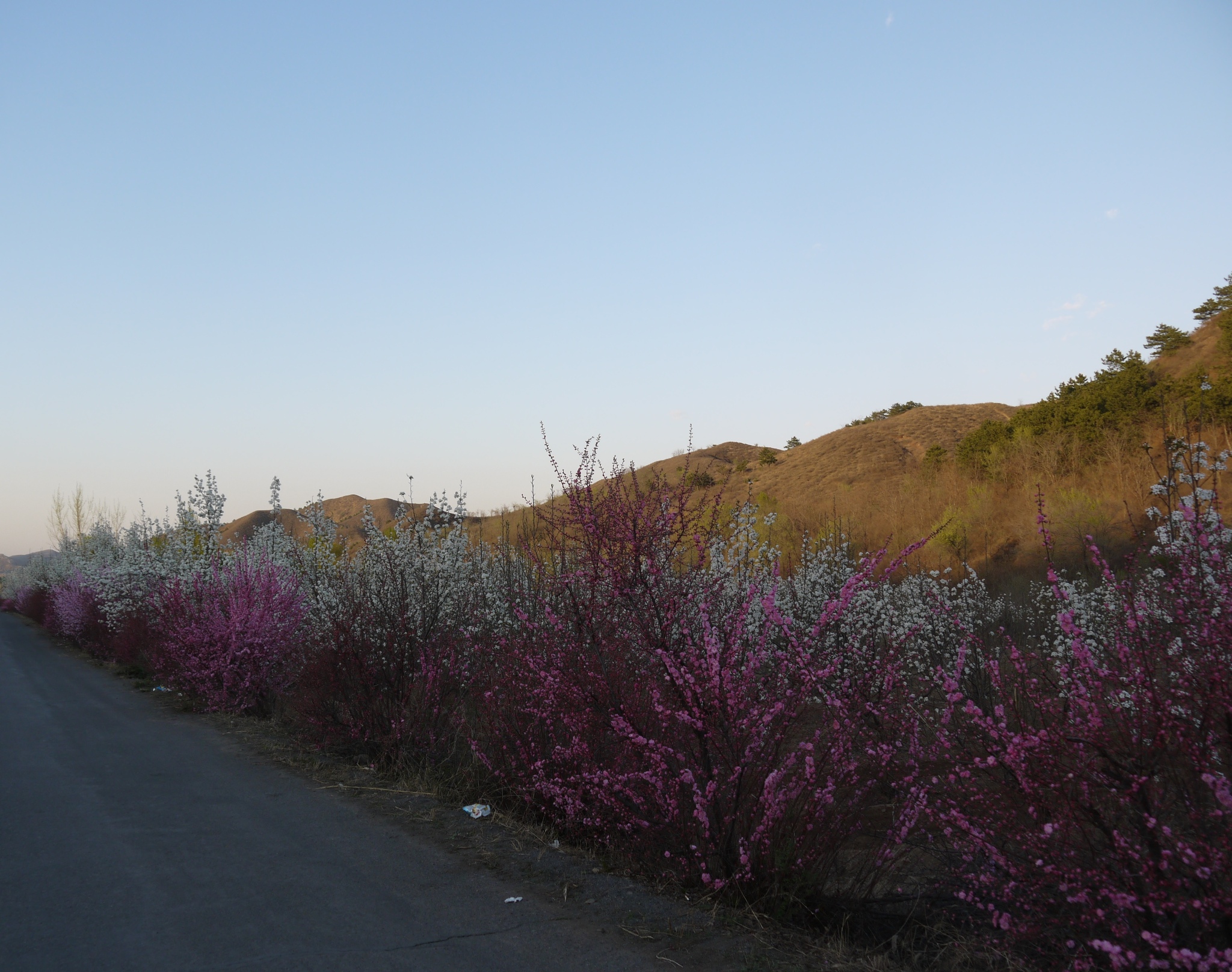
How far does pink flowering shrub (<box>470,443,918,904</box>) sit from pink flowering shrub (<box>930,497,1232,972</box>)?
0.69 meters

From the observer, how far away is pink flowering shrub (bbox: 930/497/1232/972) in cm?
253

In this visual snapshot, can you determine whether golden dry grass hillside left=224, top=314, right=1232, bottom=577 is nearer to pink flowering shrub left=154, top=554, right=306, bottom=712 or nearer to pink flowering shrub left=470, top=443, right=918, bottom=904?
pink flowering shrub left=154, top=554, right=306, bottom=712

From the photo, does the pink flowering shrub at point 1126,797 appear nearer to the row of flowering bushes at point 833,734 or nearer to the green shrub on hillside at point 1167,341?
the row of flowering bushes at point 833,734

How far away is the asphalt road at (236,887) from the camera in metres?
3.51

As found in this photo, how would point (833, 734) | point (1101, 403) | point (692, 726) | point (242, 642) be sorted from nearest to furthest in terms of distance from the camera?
point (692, 726) → point (833, 734) → point (242, 642) → point (1101, 403)

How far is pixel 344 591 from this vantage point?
372 inches

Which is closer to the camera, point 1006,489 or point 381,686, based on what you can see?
point 381,686

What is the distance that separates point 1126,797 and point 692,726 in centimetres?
181

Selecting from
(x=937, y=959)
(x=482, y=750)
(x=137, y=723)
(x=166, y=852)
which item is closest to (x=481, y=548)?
(x=137, y=723)

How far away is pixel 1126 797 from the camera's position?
267 cm

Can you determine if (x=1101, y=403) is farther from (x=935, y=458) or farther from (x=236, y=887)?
(x=236, y=887)

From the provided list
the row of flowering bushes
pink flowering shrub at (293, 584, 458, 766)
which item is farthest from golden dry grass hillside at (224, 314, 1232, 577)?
the row of flowering bushes

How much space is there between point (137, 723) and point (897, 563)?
33.8 ft

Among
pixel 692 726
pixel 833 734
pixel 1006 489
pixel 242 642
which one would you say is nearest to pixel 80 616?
pixel 242 642
